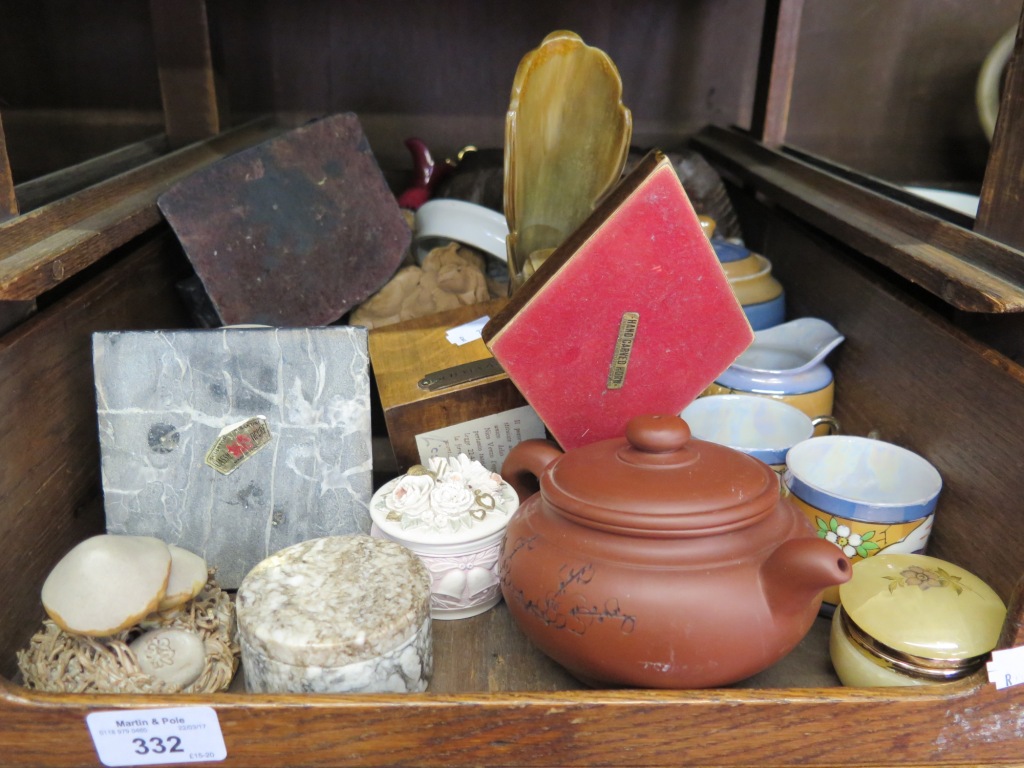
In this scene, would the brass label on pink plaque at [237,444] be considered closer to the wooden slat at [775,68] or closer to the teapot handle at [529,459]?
the teapot handle at [529,459]

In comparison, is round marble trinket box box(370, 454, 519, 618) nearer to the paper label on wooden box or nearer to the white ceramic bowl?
the paper label on wooden box

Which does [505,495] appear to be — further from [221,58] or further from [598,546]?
[221,58]

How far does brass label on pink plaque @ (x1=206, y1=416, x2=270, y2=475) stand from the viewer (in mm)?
854

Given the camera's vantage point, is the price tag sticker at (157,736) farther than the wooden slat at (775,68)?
No

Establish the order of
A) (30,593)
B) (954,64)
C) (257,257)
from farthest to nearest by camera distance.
A: (954,64), (257,257), (30,593)

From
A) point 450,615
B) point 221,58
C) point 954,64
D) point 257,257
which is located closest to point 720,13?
point 954,64

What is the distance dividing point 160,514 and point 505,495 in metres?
0.35

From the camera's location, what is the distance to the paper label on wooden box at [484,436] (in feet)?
3.03

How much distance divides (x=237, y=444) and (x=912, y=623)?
64cm

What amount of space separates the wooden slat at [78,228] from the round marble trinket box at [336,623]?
31 centimetres

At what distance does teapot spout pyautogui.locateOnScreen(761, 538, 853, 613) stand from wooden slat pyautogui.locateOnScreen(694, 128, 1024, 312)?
258 mm

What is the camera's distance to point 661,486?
637mm

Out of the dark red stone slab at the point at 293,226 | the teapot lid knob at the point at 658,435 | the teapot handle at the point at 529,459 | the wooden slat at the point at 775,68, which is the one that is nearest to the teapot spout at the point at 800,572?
the teapot lid knob at the point at 658,435

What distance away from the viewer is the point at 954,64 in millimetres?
1682
